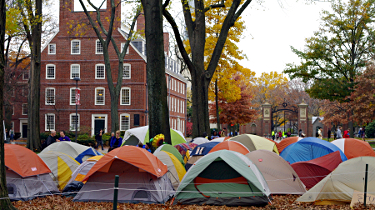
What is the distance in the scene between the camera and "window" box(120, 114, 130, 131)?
41.7 metres

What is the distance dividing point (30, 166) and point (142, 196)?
325cm

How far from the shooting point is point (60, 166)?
1277 centimetres

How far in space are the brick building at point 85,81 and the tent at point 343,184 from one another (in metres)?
32.1

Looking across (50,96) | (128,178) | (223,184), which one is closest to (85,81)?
(50,96)

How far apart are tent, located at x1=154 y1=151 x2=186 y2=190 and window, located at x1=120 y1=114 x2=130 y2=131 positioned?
29.7 m

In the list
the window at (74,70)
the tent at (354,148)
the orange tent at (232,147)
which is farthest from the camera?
the window at (74,70)

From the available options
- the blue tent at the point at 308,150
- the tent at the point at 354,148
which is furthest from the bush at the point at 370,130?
the blue tent at the point at 308,150

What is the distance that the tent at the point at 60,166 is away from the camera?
12.6 metres

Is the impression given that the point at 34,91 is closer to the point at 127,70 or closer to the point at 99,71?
the point at 127,70

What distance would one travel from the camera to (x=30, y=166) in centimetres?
1098

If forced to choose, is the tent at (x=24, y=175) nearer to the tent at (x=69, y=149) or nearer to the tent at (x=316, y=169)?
the tent at (x=69, y=149)

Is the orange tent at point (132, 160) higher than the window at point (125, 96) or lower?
lower

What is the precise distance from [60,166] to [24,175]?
7.09 ft

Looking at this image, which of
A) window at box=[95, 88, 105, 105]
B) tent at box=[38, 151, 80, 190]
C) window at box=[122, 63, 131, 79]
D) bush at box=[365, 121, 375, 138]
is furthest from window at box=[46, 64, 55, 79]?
bush at box=[365, 121, 375, 138]
